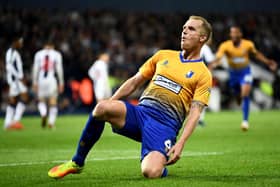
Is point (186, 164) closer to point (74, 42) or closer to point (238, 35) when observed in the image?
point (238, 35)

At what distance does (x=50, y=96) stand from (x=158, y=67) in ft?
38.1

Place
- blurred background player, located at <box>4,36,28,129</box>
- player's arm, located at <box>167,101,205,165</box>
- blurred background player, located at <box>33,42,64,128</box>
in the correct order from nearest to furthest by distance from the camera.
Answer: player's arm, located at <box>167,101,205,165</box>
blurred background player, located at <box>4,36,28,129</box>
blurred background player, located at <box>33,42,64,128</box>

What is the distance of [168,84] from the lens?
8.10 meters

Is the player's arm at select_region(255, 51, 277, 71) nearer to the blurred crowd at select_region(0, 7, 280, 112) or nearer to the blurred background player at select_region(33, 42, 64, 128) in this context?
the blurred background player at select_region(33, 42, 64, 128)

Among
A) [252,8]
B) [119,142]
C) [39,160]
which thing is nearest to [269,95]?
[252,8]

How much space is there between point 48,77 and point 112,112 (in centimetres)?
1190

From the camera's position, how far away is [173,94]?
8.08 meters

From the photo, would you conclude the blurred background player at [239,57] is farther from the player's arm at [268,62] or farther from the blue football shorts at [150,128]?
the blue football shorts at [150,128]

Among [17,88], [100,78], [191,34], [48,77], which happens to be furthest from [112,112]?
[100,78]

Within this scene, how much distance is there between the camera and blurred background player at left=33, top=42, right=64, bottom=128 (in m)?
Answer: 18.9

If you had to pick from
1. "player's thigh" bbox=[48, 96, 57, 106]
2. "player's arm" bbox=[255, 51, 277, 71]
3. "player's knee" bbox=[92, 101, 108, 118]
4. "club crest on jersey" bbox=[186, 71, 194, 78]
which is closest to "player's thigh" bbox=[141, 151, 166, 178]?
"player's knee" bbox=[92, 101, 108, 118]

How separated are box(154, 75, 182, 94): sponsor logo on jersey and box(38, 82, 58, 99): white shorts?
37.6ft

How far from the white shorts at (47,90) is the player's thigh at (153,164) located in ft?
38.6

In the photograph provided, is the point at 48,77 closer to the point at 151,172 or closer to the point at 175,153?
the point at 151,172
